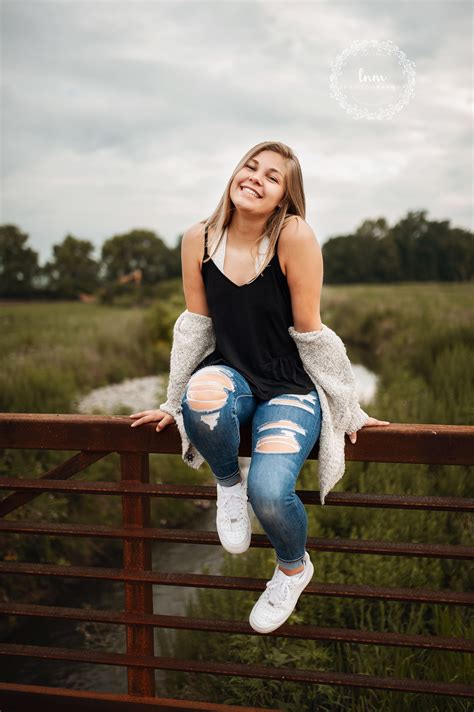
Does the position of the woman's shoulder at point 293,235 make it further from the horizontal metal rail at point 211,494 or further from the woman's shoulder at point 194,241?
the horizontal metal rail at point 211,494

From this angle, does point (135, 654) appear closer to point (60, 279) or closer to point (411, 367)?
point (411, 367)

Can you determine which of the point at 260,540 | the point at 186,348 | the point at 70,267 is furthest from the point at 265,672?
the point at 70,267

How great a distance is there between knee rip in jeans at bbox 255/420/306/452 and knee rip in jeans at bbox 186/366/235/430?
0.16 m

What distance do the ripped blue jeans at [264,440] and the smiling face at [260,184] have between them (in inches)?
23.8

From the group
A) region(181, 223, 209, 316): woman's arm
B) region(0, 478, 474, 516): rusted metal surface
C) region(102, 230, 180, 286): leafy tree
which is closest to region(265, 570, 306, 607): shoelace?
region(0, 478, 474, 516): rusted metal surface

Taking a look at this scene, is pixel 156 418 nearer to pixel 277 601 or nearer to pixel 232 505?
pixel 232 505

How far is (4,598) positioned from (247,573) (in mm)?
1881

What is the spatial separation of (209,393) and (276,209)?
796mm

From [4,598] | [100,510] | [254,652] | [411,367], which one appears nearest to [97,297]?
[411,367]

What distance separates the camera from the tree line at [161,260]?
12.5 metres

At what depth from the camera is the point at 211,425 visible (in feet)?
6.22

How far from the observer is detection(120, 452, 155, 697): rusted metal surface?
7.28 ft

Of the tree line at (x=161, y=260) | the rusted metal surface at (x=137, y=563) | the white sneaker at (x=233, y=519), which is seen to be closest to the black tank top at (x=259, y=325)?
the white sneaker at (x=233, y=519)

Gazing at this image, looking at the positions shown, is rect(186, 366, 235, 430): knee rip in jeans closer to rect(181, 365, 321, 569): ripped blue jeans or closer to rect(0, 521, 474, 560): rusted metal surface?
rect(181, 365, 321, 569): ripped blue jeans
